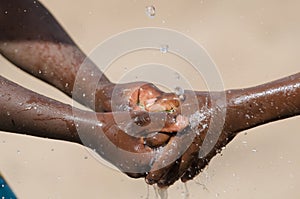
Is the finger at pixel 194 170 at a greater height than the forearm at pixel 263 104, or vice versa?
the forearm at pixel 263 104

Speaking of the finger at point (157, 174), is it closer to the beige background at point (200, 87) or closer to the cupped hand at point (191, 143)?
the cupped hand at point (191, 143)

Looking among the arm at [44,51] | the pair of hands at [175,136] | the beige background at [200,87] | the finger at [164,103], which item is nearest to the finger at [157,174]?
the pair of hands at [175,136]

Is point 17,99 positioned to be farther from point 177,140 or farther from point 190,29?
point 190,29

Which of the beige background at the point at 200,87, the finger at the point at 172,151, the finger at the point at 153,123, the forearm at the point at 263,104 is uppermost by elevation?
the forearm at the point at 263,104

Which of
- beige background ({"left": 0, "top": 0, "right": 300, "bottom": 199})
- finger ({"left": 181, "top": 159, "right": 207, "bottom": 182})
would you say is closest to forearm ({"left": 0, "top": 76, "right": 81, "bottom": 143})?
finger ({"left": 181, "top": 159, "right": 207, "bottom": 182})

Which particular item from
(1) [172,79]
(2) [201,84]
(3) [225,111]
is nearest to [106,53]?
(1) [172,79]

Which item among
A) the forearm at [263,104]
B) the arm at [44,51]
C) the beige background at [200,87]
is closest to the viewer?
the forearm at [263,104]
